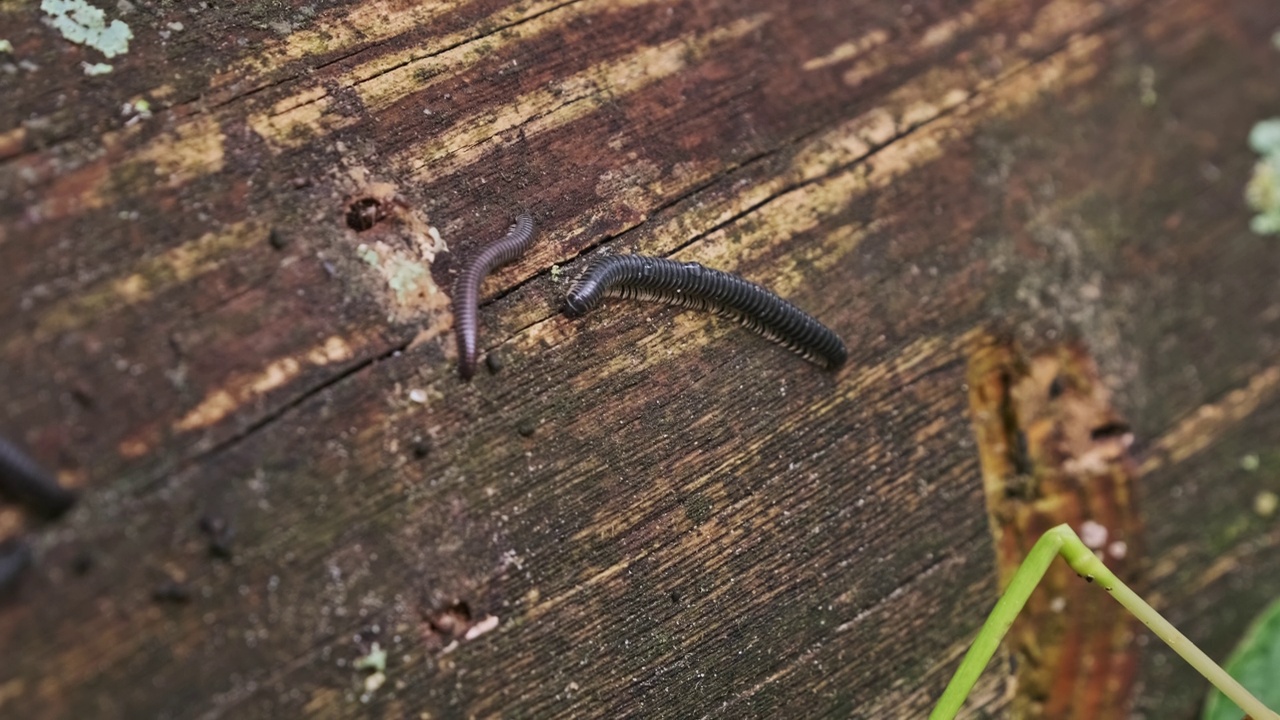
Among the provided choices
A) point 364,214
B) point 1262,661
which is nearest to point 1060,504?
point 1262,661

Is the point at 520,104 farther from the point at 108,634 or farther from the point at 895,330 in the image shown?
the point at 108,634

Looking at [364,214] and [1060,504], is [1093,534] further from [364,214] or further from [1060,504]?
[364,214]

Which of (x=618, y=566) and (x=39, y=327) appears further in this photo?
(x=618, y=566)

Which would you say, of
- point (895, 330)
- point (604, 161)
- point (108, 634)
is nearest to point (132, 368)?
point (108, 634)

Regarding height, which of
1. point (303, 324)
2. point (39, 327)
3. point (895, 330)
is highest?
point (39, 327)

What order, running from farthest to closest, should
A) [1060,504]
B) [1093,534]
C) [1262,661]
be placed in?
[1093,534] → [1060,504] → [1262,661]

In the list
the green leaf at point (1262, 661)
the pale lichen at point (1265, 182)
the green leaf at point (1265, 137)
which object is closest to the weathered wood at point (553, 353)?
the green leaf at point (1262, 661)
